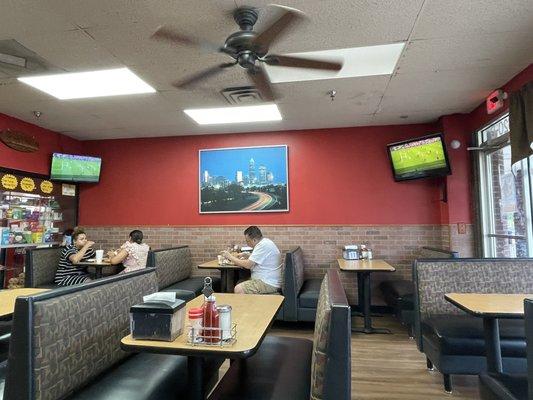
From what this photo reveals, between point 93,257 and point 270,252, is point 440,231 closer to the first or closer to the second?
point 270,252

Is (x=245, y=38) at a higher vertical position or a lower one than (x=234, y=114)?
lower

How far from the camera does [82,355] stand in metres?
1.90

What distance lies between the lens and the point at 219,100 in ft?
14.8

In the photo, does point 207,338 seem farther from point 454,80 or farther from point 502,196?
point 502,196

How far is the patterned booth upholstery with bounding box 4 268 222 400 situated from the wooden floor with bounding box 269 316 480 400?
168cm

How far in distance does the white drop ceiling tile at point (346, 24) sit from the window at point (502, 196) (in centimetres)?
225

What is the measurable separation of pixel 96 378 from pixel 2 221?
13.5 ft

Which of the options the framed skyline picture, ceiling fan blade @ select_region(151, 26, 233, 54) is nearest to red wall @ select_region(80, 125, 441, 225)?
the framed skyline picture

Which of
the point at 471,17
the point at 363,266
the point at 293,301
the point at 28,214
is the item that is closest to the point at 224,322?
the point at 471,17

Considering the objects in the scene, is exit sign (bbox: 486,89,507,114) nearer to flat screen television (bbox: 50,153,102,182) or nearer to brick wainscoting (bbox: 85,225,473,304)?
brick wainscoting (bbox: 85,225,473,304)

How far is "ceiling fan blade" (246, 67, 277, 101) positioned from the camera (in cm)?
318

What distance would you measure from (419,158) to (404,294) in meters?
2.06

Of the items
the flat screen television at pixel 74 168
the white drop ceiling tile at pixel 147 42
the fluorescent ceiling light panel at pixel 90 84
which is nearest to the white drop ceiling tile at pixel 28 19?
the white drop ceiling tile at pixel 147 42

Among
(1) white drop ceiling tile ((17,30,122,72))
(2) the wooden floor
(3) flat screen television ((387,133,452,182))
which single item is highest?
(1) white drop ceiling tile ((17,30,122,72))
